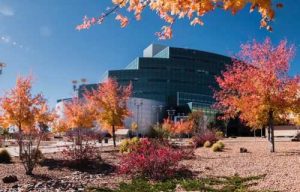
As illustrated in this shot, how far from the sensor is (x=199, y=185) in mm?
12164

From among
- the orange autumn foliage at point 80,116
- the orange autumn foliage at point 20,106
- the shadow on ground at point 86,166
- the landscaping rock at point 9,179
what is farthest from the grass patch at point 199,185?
the orange autumn foliage at point 80,116

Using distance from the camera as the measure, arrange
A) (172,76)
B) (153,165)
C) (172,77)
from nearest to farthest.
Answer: (153,165) → (172,77) → (172,76)

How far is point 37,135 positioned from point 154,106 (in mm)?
104624

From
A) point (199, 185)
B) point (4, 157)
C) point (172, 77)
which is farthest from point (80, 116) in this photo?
point (172, 77)

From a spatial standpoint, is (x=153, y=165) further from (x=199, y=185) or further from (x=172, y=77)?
(x=172, y=77)

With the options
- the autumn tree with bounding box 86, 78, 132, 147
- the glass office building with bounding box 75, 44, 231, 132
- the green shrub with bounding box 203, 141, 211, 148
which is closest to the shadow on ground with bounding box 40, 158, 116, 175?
the green shrub with bounding box 203, 141, 211, 148

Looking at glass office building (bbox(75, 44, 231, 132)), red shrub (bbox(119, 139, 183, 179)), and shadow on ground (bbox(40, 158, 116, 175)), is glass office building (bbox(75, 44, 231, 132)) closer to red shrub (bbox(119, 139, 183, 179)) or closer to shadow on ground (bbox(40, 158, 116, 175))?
shadow on ground (bbox(40, 158, 116, 175))

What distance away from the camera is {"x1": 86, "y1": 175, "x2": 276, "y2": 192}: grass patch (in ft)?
38.5

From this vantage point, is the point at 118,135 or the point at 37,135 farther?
the point at 118,135

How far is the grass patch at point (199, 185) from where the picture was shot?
1173 centimetres

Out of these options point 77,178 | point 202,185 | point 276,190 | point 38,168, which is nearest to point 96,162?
point 38,168

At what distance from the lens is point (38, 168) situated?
60.6 ft

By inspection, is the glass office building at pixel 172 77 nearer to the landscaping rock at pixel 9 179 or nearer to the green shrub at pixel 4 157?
the green shrub at pixel 4 157

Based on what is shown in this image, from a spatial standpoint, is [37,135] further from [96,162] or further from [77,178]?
[77,178]
